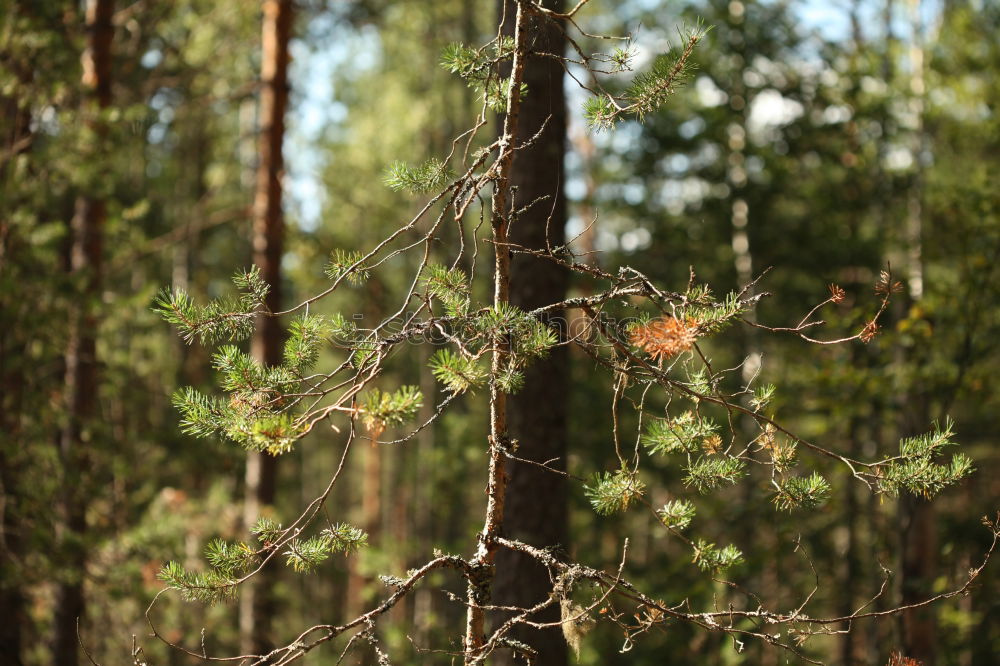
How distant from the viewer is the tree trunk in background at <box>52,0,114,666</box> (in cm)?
614

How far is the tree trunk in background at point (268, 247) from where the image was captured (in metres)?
7.72

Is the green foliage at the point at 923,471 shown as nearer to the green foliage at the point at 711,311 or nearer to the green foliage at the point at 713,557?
the green foliage at the point at 713,557

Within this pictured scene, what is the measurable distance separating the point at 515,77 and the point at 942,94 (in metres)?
12.4

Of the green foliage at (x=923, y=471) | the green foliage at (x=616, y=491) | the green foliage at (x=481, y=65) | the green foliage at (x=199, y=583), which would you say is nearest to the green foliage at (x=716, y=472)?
the green foliage at (x=616, y=491)

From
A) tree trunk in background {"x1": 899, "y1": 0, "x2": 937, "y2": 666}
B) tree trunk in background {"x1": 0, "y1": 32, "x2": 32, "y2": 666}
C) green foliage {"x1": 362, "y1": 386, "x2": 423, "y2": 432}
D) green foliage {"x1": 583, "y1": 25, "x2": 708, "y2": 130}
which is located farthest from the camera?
tree trunk in background {"x1": 0, "y1": 32, "x2": 32, "y2": 666}

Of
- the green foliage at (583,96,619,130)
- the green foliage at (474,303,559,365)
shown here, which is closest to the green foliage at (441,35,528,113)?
the green foliage at (583,96,619,130)

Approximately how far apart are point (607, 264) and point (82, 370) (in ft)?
18.2

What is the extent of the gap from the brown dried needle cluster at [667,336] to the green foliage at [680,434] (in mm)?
315

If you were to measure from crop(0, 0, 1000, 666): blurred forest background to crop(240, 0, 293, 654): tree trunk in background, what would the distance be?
144 millimetres

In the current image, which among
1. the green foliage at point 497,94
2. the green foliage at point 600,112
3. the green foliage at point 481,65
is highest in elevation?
the green foliage at point 481,65

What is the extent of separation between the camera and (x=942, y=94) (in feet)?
41.1

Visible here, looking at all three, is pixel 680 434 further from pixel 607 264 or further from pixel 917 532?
pixel 607 264

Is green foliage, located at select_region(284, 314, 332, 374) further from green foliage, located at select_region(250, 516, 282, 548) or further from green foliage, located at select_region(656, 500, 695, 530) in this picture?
green foliage, located at select_region(656, 500, 695, 530)

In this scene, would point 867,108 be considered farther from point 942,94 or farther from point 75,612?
point 75,612
